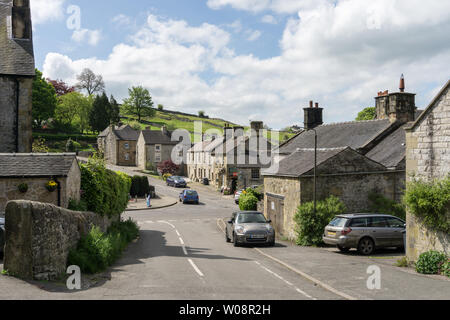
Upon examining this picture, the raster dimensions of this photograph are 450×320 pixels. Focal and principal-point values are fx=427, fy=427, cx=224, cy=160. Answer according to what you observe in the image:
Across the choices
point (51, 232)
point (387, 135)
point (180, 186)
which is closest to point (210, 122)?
point (180, 186)

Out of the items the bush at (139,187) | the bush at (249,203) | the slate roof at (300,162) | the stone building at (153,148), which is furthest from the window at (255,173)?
the slate roof at (300,162)

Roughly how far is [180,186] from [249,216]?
40.4 meters

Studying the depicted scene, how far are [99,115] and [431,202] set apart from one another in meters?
89.8

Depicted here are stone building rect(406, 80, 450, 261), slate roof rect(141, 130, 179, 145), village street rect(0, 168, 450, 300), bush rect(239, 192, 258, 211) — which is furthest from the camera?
slate roof rect(141, 130, 179, 145)

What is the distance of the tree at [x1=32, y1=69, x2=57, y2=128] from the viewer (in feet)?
253

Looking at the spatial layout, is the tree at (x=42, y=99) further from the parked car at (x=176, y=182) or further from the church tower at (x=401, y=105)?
the church tower at (x=401, y=105)

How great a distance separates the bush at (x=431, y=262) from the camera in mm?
13391

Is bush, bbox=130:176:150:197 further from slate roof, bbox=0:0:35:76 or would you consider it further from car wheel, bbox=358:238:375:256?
car wheel, bbox=358:238:375:256

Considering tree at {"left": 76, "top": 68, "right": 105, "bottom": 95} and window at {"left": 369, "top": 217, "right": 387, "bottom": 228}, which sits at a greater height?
tree at {"left": 76, "top": 68, "right": 105, "bottom": 95}

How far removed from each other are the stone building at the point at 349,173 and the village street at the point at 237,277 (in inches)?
123

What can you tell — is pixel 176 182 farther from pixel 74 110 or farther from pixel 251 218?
pixel 74 110

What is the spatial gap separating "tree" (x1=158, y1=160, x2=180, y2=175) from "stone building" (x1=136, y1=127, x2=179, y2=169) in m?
5.05

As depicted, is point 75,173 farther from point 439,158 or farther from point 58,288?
point 439,158

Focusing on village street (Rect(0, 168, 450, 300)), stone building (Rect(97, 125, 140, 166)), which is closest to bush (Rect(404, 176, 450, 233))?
village street (Rect(0, 168, 450, 300))
